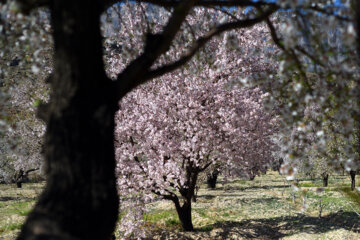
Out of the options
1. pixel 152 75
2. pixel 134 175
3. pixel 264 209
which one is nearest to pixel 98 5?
pixel 152 75

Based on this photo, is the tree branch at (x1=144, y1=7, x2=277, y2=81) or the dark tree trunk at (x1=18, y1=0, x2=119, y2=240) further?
the tree branch at (x1=144, y1=7, x2=277, y2=81)

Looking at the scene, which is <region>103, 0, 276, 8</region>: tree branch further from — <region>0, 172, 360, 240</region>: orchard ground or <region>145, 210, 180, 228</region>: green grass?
<region>145, 210, 180, 228</region>: green grass

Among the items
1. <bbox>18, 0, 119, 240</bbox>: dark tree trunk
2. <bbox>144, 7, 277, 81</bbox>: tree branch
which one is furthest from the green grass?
<bbox>18, 0, 119, 240</bbox>: dark tree trunk

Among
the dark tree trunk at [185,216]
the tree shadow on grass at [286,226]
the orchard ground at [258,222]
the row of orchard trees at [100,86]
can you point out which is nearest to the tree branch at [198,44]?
the row of orchard trees at [100,86]

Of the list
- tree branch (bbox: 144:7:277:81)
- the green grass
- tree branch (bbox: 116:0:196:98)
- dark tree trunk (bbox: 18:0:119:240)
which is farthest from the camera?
the green grass

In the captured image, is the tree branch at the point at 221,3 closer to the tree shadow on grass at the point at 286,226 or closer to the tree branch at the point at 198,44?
the tree branch at the point at 198,44

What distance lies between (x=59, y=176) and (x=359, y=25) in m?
3.55

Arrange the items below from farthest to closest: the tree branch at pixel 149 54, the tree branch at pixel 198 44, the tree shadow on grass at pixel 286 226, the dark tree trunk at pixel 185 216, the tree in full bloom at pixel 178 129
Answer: the dark tree trunk at pixel 185 216 → the tree shadow on grass at pixel 286 226 → the tree in full bloom at pixel 178 129 → the tree branch at pixel 198 44 → the tree branch at pixel 149 54

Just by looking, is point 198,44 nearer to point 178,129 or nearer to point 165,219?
point 178,129

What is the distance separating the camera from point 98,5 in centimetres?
310

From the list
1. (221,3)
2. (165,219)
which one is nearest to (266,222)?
(165,219)

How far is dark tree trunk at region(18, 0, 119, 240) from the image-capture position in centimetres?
257

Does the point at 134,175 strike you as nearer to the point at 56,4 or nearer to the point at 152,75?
the point at 152,75

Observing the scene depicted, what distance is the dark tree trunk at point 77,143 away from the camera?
2.57 m
